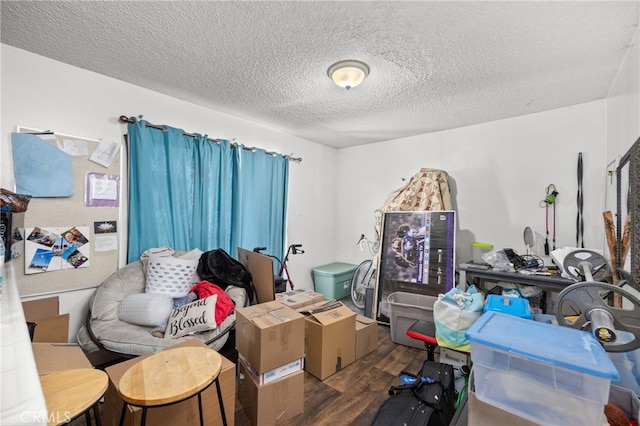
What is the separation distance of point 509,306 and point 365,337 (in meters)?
1.27

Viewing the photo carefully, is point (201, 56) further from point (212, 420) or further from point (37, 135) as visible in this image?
point (212, 420)

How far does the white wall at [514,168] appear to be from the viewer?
8.51 feet

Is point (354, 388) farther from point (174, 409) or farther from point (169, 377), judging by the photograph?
point (169, 377)

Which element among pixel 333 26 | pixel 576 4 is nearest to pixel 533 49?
pixel 576 4

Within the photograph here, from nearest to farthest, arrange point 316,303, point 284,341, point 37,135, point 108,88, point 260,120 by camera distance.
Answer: point 284,341
point 37,135
point 108,88
point 316,303
point 260,120

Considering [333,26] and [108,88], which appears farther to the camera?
[108,88]

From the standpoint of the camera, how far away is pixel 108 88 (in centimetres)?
225

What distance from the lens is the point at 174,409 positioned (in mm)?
1277

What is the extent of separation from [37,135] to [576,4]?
3454 mm

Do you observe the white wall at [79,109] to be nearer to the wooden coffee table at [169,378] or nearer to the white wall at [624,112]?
the wooden coffee table at [169,378]

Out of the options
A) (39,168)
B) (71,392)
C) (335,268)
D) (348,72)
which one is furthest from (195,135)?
(335,268)

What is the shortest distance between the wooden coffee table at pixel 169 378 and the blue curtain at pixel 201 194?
1.56m

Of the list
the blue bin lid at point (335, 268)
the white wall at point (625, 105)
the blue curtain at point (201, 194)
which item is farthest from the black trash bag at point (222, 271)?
the white wall at point (625, 105)

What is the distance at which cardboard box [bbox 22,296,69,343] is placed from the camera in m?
1.76
